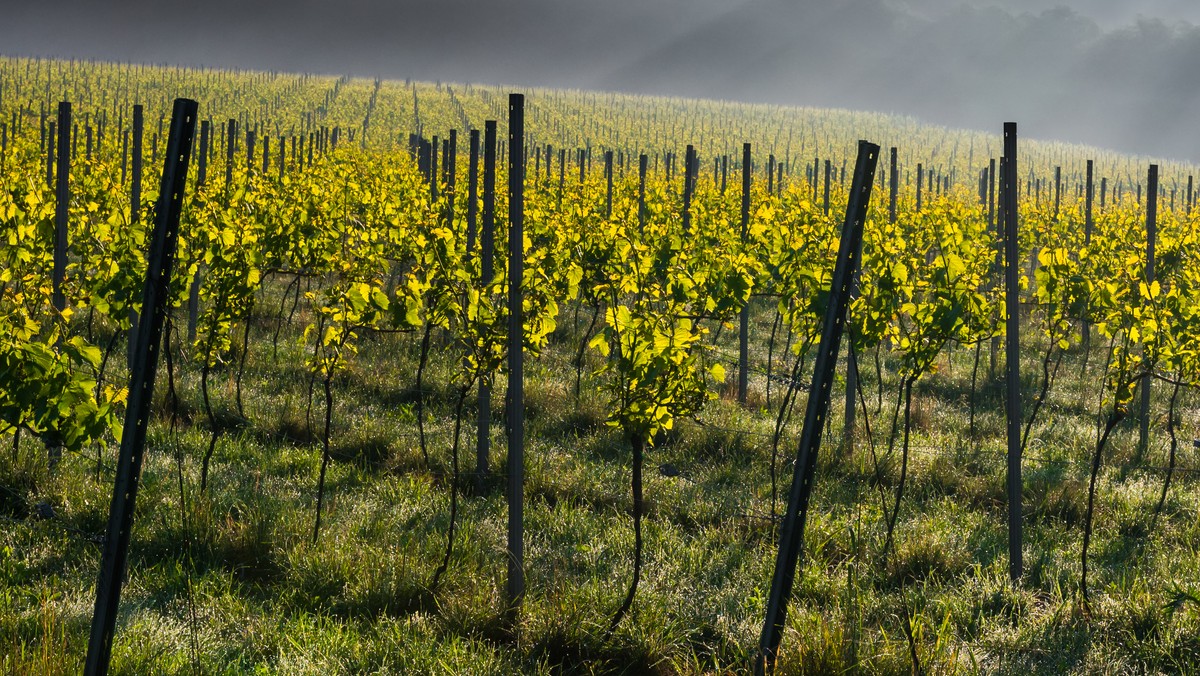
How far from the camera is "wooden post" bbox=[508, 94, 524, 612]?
4.25 metres

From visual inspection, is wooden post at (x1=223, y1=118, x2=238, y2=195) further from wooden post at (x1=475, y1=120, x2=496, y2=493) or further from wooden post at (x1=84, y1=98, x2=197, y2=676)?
wooden post at (x1=84, y1=98, x2=197, y2=676)

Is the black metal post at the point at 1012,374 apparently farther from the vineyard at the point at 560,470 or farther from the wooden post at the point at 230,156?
the wooden post at the point at 230,156

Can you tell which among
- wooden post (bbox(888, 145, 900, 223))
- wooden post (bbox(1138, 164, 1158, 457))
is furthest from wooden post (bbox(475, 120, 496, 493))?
wooden post (bbox(1138, 164, 1158, 457))

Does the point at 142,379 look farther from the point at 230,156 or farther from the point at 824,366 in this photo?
the point at 230,156

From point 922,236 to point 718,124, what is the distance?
231 feet

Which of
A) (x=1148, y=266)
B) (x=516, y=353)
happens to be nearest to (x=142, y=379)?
(x=516, y=353)

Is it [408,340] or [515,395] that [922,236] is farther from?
[515,395]

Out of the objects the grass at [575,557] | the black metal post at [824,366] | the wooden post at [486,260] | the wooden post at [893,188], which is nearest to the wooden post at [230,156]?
the grass at [575,557]

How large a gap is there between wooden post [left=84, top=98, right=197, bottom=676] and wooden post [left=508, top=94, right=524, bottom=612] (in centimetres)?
165

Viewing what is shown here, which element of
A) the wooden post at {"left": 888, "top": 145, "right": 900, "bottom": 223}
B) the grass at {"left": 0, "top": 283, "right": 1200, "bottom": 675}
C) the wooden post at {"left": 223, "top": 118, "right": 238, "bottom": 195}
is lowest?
the grass at {"left": 0, "top": 283, "right": 1200, "bottom": 675}

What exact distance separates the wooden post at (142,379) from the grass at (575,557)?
0.68 meters

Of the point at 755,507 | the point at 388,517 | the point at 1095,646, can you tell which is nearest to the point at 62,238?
the point at 388,517

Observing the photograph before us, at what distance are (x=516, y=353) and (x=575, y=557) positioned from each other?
1.34 meters

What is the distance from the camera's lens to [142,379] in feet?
9.05
